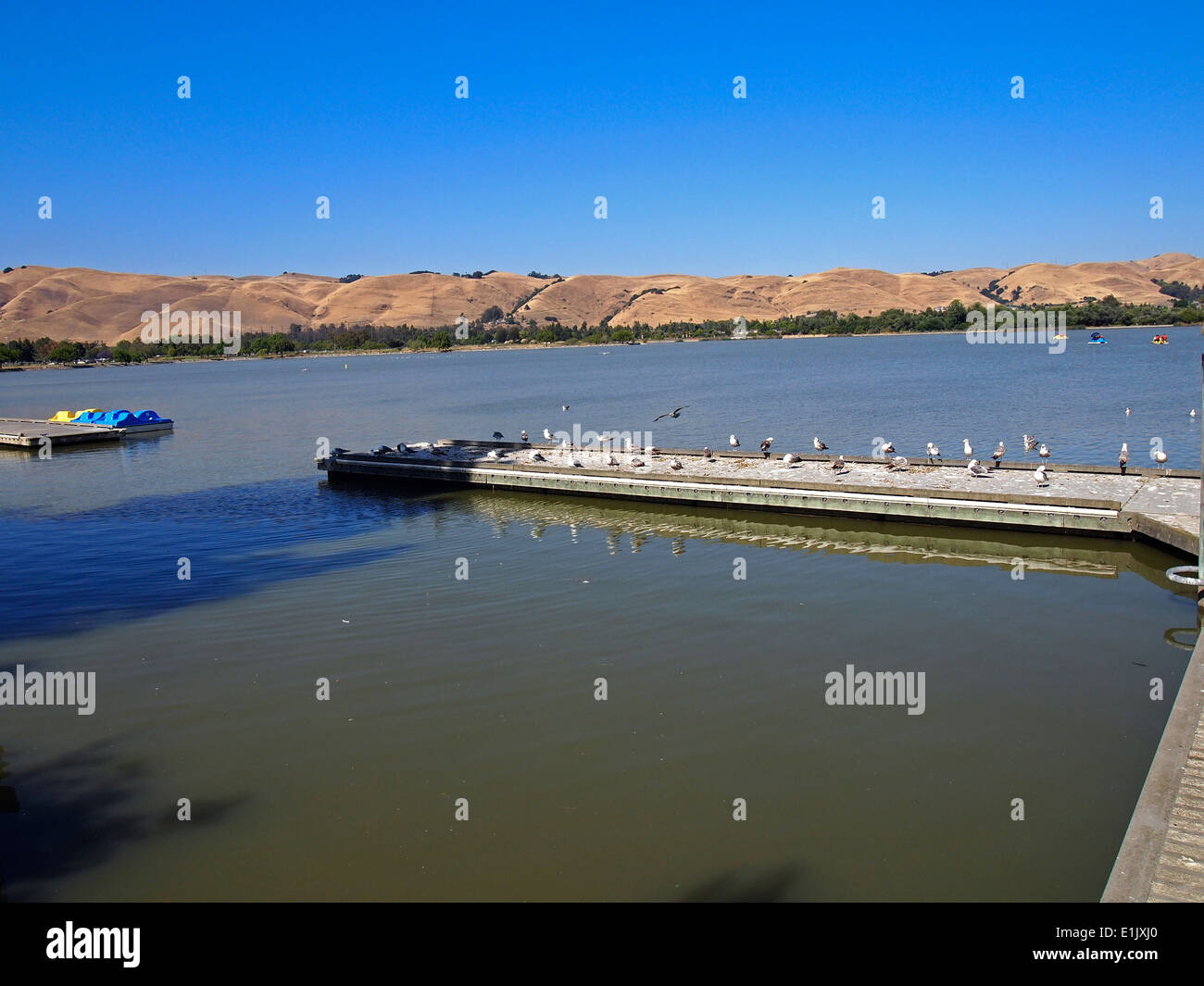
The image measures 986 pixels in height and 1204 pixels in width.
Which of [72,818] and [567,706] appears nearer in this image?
[72,818]

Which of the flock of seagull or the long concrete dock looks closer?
the long concrete dock

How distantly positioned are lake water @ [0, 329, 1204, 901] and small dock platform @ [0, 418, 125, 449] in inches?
853

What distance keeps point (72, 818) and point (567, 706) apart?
5.82 m

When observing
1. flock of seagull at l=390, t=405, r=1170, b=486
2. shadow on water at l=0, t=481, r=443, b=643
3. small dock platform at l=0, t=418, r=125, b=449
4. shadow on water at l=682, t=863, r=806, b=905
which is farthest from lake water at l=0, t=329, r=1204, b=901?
small dock platform at l=0, t=418, r=125, b=449

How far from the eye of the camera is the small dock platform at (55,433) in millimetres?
44406

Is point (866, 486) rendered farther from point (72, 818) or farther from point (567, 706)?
point (72, 818)

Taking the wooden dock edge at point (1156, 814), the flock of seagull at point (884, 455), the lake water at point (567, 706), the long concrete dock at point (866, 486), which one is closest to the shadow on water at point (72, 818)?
the lake water at point (567, 706)

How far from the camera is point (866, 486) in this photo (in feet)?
71.5

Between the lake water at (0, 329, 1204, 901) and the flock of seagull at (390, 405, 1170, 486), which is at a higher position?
the flock of seagull at (390, 405, 1170, 486)

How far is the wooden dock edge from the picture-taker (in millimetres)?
6090

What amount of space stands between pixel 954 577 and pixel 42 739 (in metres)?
15.6

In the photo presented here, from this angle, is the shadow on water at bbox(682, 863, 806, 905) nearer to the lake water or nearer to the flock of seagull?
the lake water

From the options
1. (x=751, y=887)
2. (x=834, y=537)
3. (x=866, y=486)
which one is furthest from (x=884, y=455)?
(x=751, y=887)
